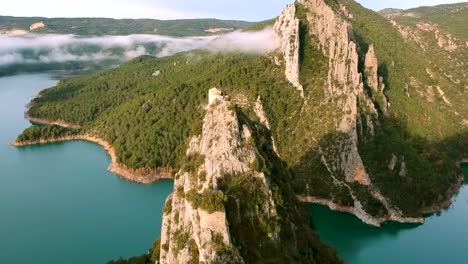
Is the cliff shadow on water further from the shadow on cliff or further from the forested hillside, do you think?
the shadow on cliff

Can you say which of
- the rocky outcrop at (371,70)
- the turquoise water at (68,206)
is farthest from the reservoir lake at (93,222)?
the rocky outcrop at (371,70)

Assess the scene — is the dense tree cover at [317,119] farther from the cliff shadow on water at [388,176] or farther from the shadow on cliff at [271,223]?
the shadow on cliff at [271,223]

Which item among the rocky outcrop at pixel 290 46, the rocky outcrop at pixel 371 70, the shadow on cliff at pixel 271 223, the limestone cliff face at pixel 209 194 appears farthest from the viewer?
the rocky outcrop at pixel 290 46

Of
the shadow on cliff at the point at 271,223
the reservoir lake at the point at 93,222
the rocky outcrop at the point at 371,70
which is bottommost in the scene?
the reservoir lake at the point at 93,222

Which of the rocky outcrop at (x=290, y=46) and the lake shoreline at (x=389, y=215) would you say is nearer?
the lake shoreline at (x=389, y=215)

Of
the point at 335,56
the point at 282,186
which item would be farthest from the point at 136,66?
the point at 282,186

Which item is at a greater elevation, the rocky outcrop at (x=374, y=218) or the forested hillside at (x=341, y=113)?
the forested hillside at (x=341, y=113)

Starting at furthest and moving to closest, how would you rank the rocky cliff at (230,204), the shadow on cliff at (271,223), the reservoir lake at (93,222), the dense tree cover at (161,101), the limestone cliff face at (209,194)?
1. the dense tree cover at (161,101)
2. the reservoir lake at (93,222)
3. the shadow on cliff at (271,223)
4. the rocky cliff at (230,204)
5. the limestone cliff face at (209,194)

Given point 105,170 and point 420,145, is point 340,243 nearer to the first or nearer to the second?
point 420,145
